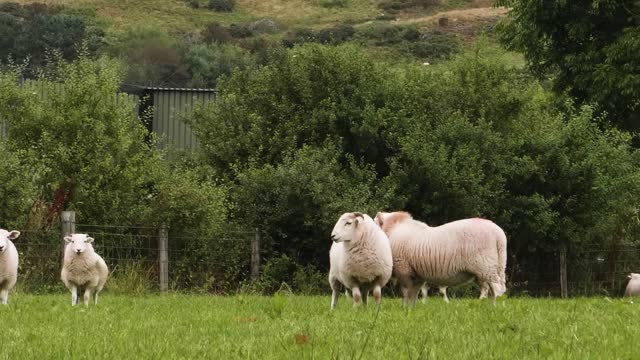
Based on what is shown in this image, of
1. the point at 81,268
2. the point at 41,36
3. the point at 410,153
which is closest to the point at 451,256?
the point at 81,268

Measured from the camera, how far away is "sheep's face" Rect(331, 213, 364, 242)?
13.0 m

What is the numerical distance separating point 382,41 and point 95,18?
3054cm

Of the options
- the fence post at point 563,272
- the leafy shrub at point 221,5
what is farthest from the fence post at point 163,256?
the leafy shrub at point 221,5

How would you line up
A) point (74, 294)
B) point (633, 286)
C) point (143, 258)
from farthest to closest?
point (633, 286)
point (143, 258)
point (74, 294)

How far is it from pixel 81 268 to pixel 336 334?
855 centimetres

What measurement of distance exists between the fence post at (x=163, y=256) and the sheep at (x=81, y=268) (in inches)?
207

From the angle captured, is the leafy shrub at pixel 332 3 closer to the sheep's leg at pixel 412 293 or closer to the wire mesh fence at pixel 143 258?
the wire mesh fence at pixel 143 258

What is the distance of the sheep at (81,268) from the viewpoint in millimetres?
14789

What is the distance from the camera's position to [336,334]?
720 cm

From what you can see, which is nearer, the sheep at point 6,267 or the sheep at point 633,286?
the sheep at point 6,267

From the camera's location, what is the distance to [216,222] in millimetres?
22453

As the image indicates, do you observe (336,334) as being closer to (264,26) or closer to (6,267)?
(6,267)

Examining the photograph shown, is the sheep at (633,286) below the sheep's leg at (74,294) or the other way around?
below

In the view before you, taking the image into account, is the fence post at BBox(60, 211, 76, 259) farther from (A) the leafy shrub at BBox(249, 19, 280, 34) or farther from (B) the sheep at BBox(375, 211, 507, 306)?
(A) the leafy shrub at BBox(249, 19, 280, 34)
